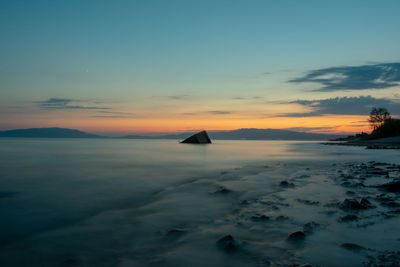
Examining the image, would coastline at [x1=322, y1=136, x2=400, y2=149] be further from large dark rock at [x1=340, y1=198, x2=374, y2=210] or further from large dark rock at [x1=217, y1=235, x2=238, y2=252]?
large dark rock at [x1=217, y1=235, x2=238, y2=252]

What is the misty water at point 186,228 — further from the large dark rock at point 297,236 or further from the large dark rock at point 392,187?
the large dark rock at point 392,187

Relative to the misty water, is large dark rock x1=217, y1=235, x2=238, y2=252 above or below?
above

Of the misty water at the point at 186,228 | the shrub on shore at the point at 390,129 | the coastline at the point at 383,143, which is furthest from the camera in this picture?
the shrub on shore at the point at 390,129

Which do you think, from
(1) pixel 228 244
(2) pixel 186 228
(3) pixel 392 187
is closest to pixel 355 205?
(3) pixel 392 187

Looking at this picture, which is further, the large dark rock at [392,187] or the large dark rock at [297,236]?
the large dark rock at [392,187]

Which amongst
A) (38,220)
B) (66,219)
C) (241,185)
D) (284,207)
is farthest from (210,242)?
(241,185)

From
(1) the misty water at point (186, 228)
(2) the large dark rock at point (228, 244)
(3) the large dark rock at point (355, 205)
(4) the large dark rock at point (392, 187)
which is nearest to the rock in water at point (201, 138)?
(4) the large dark rock at point (392, 187)

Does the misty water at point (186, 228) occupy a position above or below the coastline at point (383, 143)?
above

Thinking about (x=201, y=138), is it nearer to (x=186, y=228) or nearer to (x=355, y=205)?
(x=355, y=205)

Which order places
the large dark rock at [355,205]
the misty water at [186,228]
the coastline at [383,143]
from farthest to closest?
the coastline at [383,143], the large dark rock at [355,205], the misty water at [186,228]

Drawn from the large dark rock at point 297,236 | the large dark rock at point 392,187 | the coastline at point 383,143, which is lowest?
the coastline at point 383,143

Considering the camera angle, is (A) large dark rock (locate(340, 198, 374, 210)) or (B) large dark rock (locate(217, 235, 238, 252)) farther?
(A) large dark rock (locate(340, 198, 374, 210))

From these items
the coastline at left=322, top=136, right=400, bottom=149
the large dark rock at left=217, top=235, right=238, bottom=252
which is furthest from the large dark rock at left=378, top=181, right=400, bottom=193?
the coastline at left=322, top=136, right=400, bottom=149

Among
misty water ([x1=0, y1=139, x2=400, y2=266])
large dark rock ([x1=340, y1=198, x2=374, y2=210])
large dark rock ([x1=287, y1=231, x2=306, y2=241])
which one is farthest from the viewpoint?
large dark rock ([x1=340, y1=198, x2=374, y2=210])
